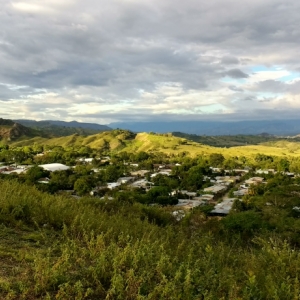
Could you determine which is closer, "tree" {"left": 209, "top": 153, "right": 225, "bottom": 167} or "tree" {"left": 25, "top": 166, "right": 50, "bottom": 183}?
"tree" {"left": 25, "top": 166, "right": 50, "bottom": 183}

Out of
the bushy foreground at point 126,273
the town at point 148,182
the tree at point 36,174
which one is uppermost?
the bushy foreground at point 126,273

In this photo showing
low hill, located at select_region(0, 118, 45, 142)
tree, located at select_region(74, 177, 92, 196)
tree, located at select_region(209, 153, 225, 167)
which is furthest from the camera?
low hill, located at select_region(0, 118, 45, 142)

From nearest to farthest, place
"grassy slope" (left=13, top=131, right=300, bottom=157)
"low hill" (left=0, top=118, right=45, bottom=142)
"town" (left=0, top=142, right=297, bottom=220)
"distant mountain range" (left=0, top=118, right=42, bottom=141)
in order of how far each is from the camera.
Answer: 1. "town" (left=0, top=142, right=297, bottom=220)
2. "grassy slope" (left=13, top=131, right=300, bottom=157)
3. "low hill" (left=0, top=118, right=45, bottom=142)
4. "distant mountain range" (left=0, top=118, right=42, bottom=141)

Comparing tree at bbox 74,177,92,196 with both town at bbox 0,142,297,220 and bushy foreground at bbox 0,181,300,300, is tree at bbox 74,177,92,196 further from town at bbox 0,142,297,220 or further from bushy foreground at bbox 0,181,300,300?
bushy foreground at bbox 0,181,300,300

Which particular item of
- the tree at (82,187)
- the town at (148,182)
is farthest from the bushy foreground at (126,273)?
the tree at (82,187)

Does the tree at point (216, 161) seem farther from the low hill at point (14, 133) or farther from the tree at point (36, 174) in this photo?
the low hill at point (14, 133)

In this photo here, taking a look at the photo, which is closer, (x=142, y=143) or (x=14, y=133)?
(x=142, y=143)

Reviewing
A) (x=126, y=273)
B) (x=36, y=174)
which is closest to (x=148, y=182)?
(x=36, y=174)

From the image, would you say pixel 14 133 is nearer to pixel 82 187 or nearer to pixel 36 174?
pixel 36 174

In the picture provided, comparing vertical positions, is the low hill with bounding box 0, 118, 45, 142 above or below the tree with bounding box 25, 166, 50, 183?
above

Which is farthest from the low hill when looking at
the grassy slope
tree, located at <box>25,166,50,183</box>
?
tree, located at <box>25,166,50,183</box>

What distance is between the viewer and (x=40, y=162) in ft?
258

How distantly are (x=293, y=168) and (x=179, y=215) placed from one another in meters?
62.9

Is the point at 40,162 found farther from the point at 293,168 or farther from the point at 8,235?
the point at 8,235
